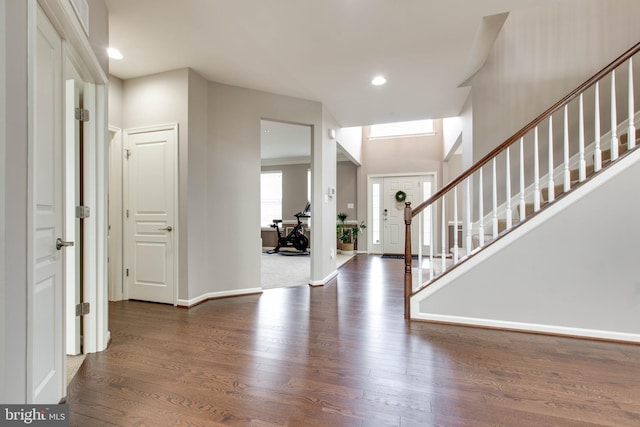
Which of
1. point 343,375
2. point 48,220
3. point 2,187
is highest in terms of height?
point 2,187

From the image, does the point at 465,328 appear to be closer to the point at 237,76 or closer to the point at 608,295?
the point at 608,295

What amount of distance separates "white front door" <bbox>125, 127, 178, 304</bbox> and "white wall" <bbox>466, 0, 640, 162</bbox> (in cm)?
372

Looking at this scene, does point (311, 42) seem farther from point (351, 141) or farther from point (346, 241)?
point (346, 241)

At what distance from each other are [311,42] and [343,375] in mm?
2745

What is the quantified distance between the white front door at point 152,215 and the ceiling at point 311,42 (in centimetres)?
82

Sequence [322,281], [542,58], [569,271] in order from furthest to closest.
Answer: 1. [322,281]
2. [542,58]
3. [569,271]

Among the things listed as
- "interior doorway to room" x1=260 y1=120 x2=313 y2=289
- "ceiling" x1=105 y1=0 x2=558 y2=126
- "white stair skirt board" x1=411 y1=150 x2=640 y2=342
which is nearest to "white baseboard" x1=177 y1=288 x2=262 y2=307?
"white stair skirt board" x1=411 y1=150 x2=640 y2=342

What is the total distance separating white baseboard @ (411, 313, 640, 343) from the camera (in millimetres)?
2236

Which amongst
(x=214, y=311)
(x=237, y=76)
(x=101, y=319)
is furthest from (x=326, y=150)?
(x=101, y=319)

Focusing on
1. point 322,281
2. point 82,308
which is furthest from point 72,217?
point 322,281

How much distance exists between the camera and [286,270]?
16.8ft

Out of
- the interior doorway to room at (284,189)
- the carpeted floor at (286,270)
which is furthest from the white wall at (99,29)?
the interior doorway to room at (284,189)

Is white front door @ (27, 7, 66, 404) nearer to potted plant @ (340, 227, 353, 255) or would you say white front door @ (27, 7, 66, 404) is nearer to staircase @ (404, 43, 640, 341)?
staircase @ (404, 43, 640, 341)

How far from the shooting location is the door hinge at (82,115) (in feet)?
6.53
